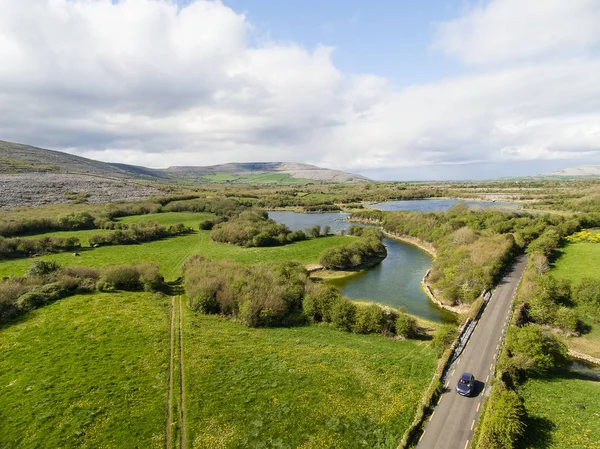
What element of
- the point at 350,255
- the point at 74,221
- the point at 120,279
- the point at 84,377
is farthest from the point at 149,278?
the point at 74,221

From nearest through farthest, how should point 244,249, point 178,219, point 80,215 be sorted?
point 244,249 → point 80,215 → point 178,219

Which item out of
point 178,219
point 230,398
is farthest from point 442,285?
point 178,219

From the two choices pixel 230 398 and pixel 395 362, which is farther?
pixel 395 362

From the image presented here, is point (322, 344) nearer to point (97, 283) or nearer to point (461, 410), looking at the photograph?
point (461, 410)

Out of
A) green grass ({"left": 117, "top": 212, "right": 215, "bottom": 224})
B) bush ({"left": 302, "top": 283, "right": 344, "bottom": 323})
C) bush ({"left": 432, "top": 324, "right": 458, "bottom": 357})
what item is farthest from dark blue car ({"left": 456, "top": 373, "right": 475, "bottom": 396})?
green grass ({"left": 117, "top": 212, "right": 215, "bottom": 224})

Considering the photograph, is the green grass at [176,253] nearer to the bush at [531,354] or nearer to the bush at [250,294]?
the bush at [250,294]

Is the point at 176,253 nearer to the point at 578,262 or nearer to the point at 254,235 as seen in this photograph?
the point at 254,235

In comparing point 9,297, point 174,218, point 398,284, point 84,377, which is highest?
point 174,218
